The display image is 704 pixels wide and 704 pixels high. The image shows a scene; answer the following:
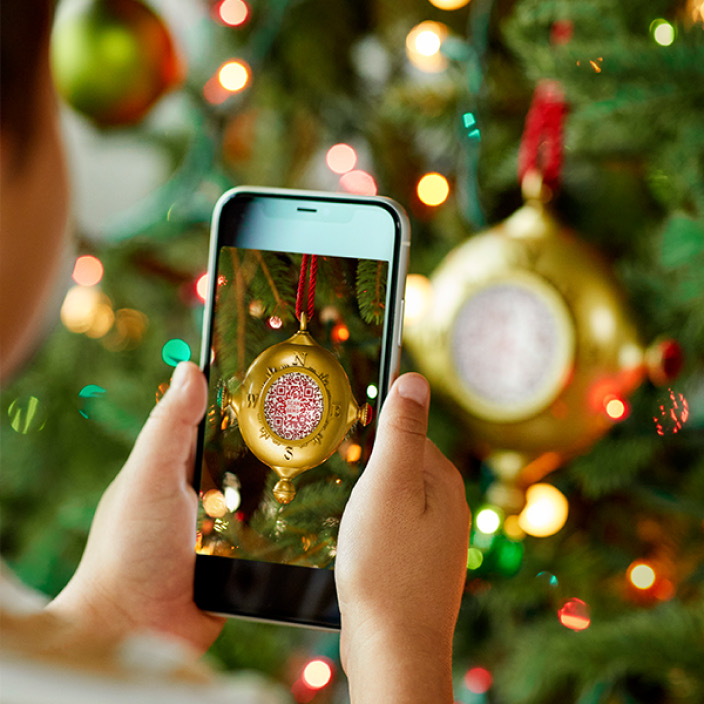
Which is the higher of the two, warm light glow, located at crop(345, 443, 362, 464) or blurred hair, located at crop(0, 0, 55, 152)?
blurred hair, located at crop(0, 0, 55, 152)

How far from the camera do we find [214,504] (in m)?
0.41

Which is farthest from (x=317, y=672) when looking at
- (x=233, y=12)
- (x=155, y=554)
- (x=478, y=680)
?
(x=233, y=12)

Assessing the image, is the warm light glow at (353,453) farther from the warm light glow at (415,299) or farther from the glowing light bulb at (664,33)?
the glowing light bulb at (664,33)

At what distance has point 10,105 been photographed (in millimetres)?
224

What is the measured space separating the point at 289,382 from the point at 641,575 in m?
0.32

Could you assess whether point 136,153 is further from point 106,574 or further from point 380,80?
point 106,574

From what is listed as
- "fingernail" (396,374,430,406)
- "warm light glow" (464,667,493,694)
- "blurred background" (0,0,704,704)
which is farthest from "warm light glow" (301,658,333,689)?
"fingernail" (396,374,430,406)

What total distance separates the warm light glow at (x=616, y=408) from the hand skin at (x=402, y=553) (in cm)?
14

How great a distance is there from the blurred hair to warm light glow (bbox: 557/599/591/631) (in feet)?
1.49

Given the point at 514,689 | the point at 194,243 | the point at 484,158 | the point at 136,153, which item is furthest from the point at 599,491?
the point at 136,153

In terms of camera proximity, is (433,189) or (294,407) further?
(433,189)

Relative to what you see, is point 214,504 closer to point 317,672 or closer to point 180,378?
point 180,378

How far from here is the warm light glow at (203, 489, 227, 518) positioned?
0.40 meters

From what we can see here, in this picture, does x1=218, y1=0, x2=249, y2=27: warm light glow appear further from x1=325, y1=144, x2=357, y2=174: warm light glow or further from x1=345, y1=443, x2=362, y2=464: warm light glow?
x1=345, y1=443, x2=362, y2=464: warm light glow
